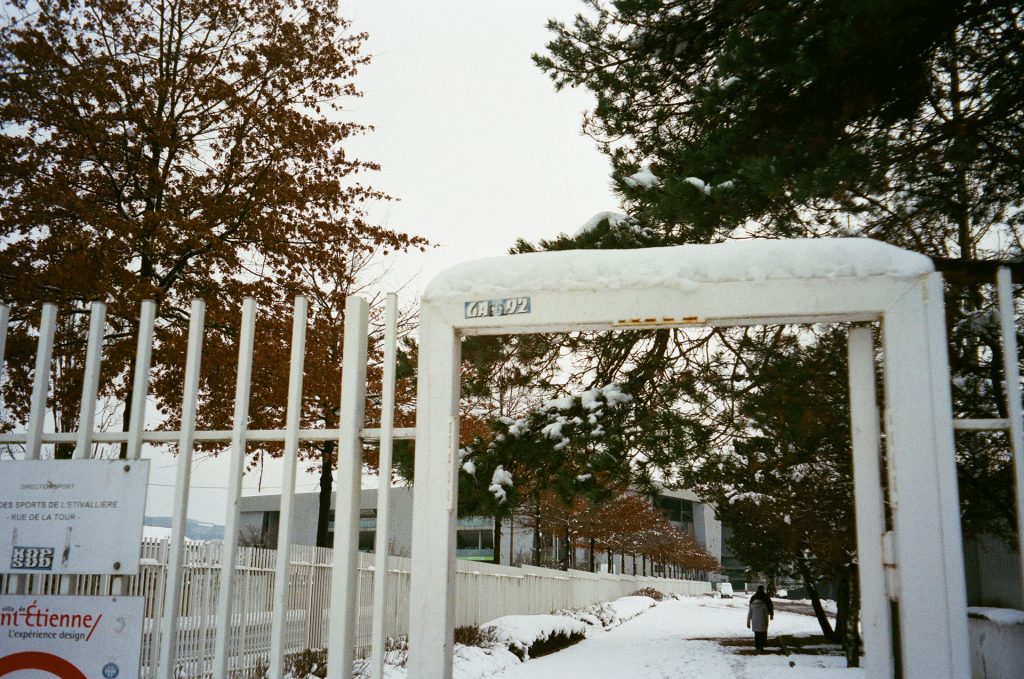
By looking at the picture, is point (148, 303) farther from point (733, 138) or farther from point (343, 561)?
point (733, 138)

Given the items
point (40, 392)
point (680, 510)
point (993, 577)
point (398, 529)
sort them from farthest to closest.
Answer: point (680, 510) < point (398, 529) < point (993, 577) < point (40, 392)

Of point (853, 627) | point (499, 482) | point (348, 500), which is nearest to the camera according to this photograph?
point (348, 500)

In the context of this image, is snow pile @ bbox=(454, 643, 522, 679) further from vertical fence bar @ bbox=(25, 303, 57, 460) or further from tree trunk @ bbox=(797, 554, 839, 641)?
vertical fence bar @ bbox=(25, 303, 57, 460)

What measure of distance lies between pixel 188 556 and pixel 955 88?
1008cm

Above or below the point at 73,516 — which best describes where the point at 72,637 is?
below

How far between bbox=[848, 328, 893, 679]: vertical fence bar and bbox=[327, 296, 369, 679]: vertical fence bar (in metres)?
2.08

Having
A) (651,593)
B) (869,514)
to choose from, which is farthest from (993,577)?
(651,593)

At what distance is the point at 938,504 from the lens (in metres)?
3.42

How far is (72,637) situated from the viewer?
12.8ft

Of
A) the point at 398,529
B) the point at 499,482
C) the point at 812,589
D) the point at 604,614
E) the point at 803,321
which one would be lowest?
the point at 604,614

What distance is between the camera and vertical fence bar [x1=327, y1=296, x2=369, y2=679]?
151 inches

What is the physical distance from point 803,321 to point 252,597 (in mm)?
10707

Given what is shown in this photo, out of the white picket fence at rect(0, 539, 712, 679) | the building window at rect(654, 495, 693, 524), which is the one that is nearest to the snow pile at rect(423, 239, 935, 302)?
the white picket fence at rect(0, 539, 712, 679)

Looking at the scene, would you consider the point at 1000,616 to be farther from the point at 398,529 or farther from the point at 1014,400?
the point at 398,529
